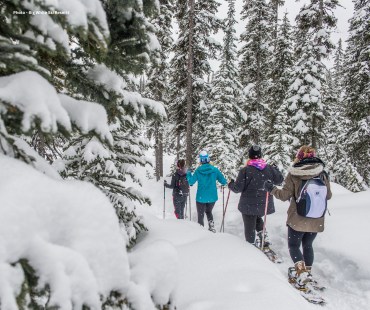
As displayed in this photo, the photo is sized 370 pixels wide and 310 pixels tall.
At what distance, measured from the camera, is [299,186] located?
5402 mm

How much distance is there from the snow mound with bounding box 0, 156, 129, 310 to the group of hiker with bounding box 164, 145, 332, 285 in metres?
4.17

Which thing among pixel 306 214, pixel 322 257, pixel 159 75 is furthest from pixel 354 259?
pixel 159 75

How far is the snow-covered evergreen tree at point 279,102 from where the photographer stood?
66.1 ft

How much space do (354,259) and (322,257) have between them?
70 centimetres

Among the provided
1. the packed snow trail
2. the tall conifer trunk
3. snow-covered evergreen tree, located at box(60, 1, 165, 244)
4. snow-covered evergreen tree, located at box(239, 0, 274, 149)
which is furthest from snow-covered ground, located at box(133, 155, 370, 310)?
snow-covered evergreen tree, located at box(239, 0, 274, 149)

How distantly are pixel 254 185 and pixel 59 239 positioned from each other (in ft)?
17.8

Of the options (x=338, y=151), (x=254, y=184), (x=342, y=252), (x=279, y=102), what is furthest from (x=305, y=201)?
(x=338, y=151)

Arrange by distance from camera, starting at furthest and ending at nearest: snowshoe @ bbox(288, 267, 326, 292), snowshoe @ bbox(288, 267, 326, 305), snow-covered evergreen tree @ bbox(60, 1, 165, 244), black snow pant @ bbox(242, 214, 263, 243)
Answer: black snow pant @ bbox(242, 214, 263, 243) < snowshoe @ bbox(288, 267, 326, 292) < snowshoe @ bbox(288, 267, 326, 305) < snow-covered evergreen tree @ bbox(60, 1, 165, 244)

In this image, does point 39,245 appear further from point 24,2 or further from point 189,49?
point 189,49

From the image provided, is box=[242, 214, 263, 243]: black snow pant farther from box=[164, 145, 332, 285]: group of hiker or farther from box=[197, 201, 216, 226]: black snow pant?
box=[197, 201, 216, 226]: black snow pant

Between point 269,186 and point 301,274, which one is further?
point 269,186

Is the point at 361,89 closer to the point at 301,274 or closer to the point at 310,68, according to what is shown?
the point at 310,68

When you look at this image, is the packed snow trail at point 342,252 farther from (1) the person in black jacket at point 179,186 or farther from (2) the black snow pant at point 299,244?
(1) the person in black jacket at point 179,186

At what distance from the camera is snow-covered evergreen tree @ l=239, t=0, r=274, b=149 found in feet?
66.7
